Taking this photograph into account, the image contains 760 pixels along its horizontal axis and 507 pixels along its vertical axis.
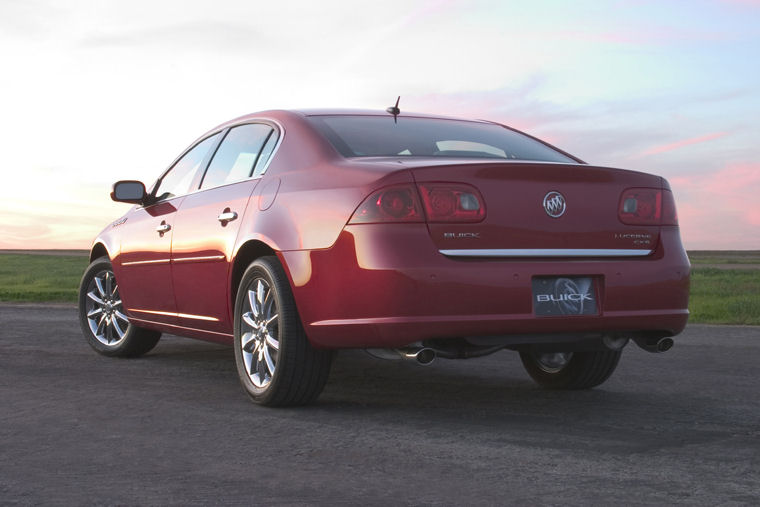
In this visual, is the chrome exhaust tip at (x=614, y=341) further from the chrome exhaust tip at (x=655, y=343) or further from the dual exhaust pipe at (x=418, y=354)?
the dual exhaust pipe at (x=418, y=354)

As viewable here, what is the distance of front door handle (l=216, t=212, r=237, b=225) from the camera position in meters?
5.58

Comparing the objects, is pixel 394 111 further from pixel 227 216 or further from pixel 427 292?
pixel 427 292

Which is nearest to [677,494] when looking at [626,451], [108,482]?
[626,451]

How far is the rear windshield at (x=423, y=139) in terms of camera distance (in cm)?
523

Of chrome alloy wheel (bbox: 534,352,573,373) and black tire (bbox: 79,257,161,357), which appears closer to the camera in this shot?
chrome alloy wheel (bbox: 534,352,573,373)

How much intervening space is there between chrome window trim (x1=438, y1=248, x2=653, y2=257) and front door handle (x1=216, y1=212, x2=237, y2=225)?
158cm

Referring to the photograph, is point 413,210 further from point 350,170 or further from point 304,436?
point 304,436

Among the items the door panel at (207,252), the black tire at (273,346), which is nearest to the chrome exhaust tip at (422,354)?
the black tire at (273,346)

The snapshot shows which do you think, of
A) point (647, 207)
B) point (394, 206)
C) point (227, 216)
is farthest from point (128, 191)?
point (647, 207)

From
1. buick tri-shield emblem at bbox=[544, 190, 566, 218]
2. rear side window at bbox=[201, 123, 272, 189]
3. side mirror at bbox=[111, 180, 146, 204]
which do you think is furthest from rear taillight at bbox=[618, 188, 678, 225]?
side mirror at bbox=[111, 180, 146, 204]

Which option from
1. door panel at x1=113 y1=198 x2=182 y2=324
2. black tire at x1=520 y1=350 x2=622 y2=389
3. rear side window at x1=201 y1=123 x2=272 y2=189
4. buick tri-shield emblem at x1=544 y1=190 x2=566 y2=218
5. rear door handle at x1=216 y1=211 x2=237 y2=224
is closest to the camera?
buick tri-shield emblem at x1=544 y1=190 x2=566 y2=218

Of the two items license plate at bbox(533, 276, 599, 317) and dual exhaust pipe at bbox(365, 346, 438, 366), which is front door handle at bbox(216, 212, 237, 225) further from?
license plate at bbox(533, 276, 599, 317)

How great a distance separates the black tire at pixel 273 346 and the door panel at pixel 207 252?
0.30m

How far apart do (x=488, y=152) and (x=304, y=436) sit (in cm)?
199
